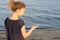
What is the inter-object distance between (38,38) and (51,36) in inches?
17.8

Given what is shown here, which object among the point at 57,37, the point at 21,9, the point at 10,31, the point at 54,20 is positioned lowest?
the point at 54,20

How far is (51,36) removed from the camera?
693 centimetres

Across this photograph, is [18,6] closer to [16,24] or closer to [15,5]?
[15,5]

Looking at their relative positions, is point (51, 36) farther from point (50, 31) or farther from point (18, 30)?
point (18, 30)

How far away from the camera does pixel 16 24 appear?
3.76 metres

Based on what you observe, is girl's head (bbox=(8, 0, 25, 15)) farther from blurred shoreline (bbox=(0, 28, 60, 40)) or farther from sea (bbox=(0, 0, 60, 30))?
sea (bbox=(0, 0, 60, 30))

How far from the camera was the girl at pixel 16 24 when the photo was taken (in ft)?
12.3

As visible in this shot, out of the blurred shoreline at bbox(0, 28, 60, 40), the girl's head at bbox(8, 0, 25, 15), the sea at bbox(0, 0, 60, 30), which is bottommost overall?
the sea at bbox(0, 0, 60, 30)

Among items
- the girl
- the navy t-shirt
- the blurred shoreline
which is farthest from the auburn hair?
the blurred shoreline

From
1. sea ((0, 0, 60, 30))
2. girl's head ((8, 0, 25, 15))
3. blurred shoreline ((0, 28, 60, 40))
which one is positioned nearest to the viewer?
girl's head ((8, 0, 25, 15))

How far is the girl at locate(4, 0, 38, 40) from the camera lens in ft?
12.3

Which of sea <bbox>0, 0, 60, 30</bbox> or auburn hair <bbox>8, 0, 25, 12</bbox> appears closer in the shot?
auburn hair <bbox>8, 0, 25, 12</bbox>

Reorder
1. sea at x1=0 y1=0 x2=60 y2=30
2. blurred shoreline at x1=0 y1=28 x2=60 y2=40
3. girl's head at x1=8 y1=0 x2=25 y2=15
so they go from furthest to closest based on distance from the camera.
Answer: sea at x1=0 y1=0 x2=60 y2=30 < blurred shoreline at x1=0 y1=28 x2=60 y2=40 < girl's head at x1=8 y1=0 x2=25 y2=15

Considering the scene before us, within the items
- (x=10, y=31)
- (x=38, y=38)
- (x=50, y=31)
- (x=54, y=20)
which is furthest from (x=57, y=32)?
(x=54, y=20)
